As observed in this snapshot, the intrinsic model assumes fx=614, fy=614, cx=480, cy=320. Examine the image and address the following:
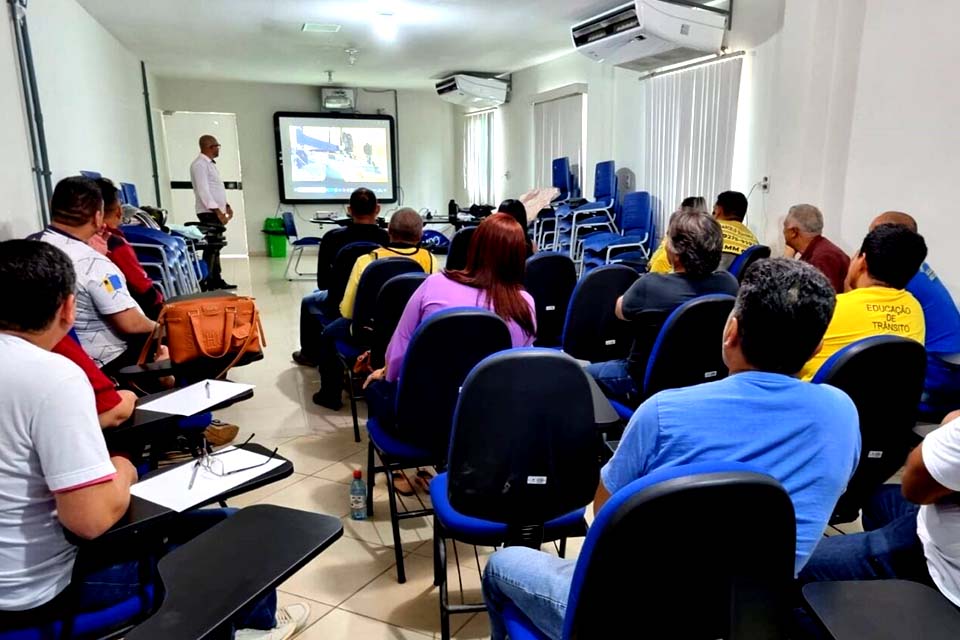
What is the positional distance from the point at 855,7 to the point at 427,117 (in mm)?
8822

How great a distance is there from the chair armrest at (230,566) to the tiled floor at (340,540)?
870mm

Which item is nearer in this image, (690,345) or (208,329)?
(690,345)

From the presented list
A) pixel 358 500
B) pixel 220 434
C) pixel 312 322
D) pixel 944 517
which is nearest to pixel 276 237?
pixel 312 322

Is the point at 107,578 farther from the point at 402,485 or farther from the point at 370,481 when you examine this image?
the point at 402,485

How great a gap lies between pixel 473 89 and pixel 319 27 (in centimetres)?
346

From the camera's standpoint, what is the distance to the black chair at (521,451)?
1.46 metres

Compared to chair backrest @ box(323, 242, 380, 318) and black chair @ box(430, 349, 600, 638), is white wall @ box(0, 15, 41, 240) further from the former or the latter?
black chair @ box(430, 349, 600, 638)

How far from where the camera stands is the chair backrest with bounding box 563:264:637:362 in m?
2.91

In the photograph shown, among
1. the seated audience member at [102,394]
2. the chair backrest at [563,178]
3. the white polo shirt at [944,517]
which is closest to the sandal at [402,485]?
the seated audience member at [102,394]

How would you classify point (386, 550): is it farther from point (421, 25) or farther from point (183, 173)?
point (183, 173)

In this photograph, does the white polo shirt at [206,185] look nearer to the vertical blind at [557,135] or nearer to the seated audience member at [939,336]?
the vertical blind at [557,135]

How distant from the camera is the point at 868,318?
210 centimetres

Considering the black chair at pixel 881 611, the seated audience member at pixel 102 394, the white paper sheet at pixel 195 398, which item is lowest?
the black chair at pixel 881 611

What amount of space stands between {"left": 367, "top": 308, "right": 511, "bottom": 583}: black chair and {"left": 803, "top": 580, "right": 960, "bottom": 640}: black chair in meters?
1.08
